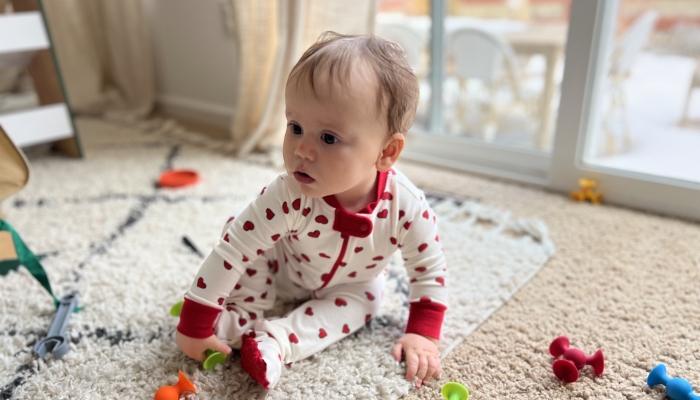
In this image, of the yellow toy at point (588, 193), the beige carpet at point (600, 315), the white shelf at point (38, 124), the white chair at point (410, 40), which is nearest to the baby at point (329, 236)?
the beige carpet at point (600, 315)

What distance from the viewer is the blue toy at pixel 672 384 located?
666 mm

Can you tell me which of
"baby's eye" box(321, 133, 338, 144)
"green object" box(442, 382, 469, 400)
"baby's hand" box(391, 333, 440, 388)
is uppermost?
"baby's eye" box(321, 133, 338, 144)

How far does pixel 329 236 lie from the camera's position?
0.74 m

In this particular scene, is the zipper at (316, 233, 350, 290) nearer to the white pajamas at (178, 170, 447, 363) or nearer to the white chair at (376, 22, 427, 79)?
the white pajamas at (178, 170, 447, 363)

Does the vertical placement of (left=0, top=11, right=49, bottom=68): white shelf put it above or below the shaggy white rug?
above

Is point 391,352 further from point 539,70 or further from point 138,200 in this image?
point 539,70

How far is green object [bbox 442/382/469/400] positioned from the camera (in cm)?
69

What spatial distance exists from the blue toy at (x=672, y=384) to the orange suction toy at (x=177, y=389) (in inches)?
24.9

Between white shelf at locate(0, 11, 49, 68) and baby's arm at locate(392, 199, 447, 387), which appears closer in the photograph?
baby's arm at locate(392, 199, 447, 387)

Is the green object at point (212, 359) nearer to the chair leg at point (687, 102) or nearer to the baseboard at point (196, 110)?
the baseboard at point (196, 110)

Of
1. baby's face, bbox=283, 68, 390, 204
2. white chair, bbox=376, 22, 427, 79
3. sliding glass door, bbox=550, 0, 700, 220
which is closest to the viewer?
baby's face, bbox=283, 68, 390, 204

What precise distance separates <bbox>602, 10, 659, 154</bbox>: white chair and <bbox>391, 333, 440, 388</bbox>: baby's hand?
3.08ft

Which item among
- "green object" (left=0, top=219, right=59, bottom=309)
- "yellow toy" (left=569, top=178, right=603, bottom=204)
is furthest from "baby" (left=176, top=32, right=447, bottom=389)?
"yellow toy" (left=569, top=178, right=603, bottom=204)

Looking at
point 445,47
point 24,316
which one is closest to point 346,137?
point 24,316
